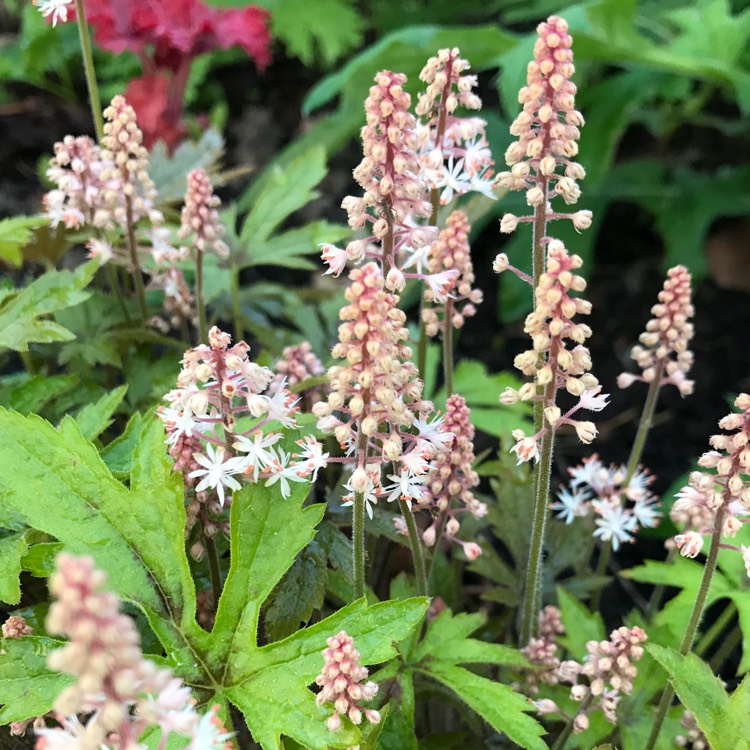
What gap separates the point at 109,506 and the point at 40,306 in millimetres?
637

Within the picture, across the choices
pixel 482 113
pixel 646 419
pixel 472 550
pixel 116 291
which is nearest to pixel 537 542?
pixel 472 550

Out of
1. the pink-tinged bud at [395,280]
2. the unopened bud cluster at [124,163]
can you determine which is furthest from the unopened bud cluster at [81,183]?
the pink-tinged bud at [395,280]

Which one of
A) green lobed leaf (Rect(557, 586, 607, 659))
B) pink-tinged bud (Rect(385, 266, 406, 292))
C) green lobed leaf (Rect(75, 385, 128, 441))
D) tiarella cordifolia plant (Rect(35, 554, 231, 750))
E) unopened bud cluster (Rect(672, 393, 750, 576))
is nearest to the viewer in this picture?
tiarella cordifolia plant (Rect(35, 554, 231, 750))

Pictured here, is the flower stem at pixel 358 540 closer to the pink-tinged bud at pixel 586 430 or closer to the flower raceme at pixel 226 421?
Answer: the flower raceme at pixel 226 421

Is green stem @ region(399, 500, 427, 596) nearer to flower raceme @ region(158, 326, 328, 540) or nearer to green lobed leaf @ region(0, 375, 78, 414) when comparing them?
flower raceme @ region(158, 326, 328, 540)

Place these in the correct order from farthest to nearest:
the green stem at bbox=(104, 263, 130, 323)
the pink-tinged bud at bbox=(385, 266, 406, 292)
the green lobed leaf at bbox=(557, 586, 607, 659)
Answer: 1. the green stem at bbox=(104, 263, 130, 323)
2. the green lobed leaf at bbox=(557, 586, 607, 659)
3. the pink-tinged bud at bbox=(385, 266, 406, 292)

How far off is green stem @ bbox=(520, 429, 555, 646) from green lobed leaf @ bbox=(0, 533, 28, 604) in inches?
38.8

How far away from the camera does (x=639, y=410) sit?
3.95m

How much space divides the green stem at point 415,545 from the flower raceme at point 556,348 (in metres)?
0.28

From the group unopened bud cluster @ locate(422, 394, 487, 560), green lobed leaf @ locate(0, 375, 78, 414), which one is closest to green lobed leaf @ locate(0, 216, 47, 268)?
green lobed leaf @ locate(0, 375, 78, 414)

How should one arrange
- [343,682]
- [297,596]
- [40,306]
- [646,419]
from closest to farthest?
[343,682]
[297,596]
[40,306]
[646,419]

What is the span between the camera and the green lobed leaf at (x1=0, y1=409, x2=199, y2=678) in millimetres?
1555

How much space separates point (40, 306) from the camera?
6.47 ft

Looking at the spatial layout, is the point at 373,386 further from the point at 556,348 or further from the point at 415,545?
the point at 415,545
